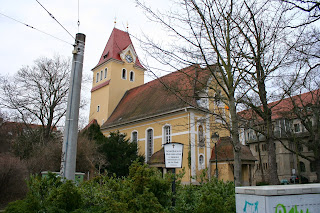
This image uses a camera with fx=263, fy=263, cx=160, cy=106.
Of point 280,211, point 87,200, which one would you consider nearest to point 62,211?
point 87,200

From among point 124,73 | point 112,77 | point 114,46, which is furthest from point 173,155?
point 114,46

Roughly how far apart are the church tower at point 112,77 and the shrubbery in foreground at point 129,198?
2794 centimetres

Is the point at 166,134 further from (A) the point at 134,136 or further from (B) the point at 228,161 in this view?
(B) the point at 228,161

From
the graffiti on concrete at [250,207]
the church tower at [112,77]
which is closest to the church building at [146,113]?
the church tower at [112,77]

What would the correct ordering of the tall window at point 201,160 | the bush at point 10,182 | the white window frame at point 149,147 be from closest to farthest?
the bush at point 10,182 < the tall window at point 201,160 < the white window frame at point 149,147

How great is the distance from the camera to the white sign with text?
6.63 m

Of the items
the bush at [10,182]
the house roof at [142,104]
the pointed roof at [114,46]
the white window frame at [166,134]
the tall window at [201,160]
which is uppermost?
the pointed roof at [114,46]

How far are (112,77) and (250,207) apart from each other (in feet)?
104

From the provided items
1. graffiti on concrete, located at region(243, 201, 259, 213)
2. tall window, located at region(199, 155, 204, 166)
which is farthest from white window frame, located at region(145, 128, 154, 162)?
graffiti on concrete, located at region(243, 201, 259, 213)

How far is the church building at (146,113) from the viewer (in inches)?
836

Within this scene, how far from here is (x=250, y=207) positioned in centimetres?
407

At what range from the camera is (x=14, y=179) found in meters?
10.5

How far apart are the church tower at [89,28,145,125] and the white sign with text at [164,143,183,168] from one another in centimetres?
2748

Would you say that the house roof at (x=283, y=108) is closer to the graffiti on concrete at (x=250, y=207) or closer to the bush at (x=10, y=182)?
the graffiti on concrete at (x=250, y=207)
